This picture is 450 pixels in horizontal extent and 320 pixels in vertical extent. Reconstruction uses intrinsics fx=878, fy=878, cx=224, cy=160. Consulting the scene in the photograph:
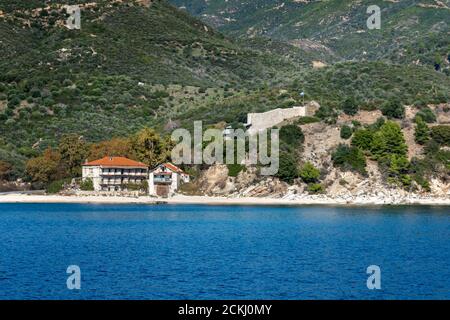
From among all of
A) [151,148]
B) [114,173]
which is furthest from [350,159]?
[114,173]

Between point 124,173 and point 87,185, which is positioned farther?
point 87,185

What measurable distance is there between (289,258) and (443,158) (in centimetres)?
5150

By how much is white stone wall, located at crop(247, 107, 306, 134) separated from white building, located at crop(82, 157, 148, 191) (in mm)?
15121

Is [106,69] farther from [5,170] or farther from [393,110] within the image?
[393,110]

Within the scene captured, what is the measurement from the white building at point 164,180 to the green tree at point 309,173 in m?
13.5

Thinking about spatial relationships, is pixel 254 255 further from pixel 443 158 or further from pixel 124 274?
pixel 443 158

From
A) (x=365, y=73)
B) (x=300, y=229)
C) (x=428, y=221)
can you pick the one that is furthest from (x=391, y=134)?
(x=365, y=73)

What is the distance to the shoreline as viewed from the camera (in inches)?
3580

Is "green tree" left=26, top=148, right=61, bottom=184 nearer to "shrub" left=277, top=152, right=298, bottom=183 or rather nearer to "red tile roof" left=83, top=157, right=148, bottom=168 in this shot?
"red tile roof" left=83, top=157, right=148, bottom=168

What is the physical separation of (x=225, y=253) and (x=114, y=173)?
47.2m

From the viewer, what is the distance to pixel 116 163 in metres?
96.5

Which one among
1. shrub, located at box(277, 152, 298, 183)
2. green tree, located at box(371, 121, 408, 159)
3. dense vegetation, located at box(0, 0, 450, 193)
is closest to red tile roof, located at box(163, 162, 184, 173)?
dense vegetation, located at box(0, 0, 450, 193)

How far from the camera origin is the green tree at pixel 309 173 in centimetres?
9406

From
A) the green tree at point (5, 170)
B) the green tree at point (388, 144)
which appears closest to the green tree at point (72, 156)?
the green tree at point (5, 170)
